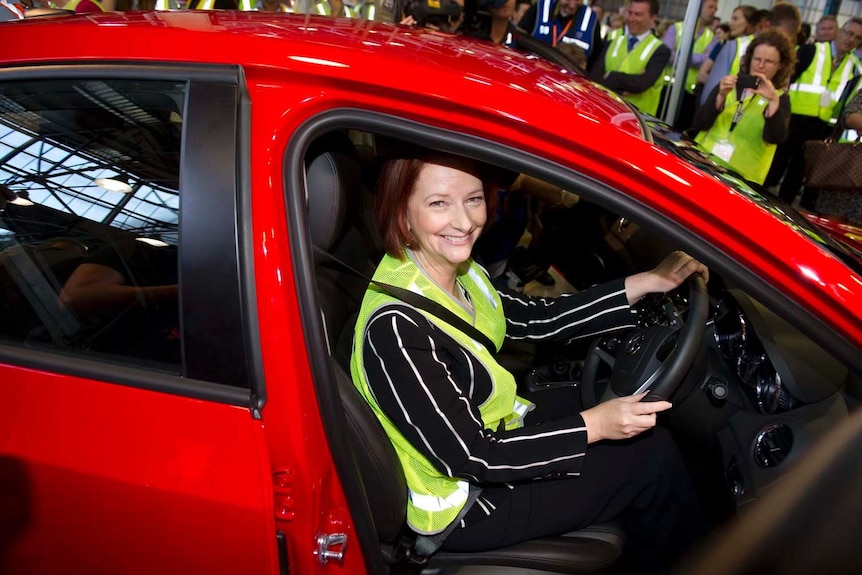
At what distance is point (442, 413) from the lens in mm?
1168

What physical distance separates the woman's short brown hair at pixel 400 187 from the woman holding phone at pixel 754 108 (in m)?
2.76

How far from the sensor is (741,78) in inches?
139

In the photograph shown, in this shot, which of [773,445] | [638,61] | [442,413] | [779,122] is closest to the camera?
[442,413]

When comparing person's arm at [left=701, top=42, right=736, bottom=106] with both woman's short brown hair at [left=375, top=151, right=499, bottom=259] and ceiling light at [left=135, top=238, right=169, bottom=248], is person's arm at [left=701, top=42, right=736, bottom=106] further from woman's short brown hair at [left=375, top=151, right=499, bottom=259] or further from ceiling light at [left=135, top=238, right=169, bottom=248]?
ceiling light at [left=135, top=238, right=169, bottom=248]

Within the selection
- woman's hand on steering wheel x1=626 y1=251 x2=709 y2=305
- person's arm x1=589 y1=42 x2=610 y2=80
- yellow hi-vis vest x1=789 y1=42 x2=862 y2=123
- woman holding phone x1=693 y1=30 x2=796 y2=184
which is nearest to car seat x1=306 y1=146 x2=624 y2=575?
woman's hand on steering wheel x1=626 y1=251 x2=709 y2=305

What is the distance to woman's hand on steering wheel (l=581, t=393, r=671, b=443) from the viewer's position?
1263 millimetres

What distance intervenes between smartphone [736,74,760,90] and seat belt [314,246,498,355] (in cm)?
298

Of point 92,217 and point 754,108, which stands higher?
point 754,108

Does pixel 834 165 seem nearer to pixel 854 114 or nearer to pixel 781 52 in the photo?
pixel 781 52

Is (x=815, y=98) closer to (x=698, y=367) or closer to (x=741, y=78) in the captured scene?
(x=741, y=78)

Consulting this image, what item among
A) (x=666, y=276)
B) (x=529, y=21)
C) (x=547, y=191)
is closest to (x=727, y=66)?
(x=529, y=21)

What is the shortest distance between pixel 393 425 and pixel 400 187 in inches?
18.8

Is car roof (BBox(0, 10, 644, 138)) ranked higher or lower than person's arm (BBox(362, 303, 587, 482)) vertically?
higher

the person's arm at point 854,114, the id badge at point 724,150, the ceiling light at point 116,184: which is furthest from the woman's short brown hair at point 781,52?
the ceiling light at point 116,184
